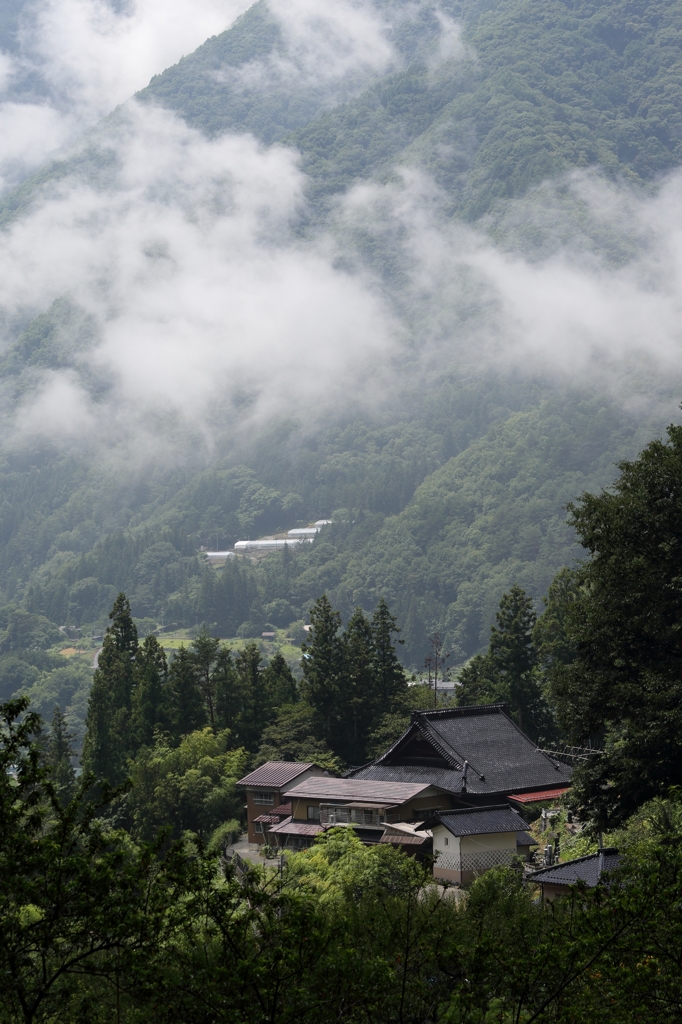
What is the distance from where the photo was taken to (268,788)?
2442 inches

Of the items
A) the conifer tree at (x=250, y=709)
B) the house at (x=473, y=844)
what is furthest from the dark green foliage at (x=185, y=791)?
the house at (x=473, y=844)

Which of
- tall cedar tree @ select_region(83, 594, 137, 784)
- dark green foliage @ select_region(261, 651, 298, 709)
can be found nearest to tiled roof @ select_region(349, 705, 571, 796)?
dark green foliage @ select_region(261, 651, 298, 709)

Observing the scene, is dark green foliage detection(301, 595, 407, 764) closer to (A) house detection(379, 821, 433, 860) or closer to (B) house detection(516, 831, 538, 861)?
(A) house detection(379, 821, 433, 860)

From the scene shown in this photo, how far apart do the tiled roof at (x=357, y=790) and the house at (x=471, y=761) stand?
1.56m

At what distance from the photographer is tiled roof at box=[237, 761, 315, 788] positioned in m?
62.2

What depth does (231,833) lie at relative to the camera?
206ft

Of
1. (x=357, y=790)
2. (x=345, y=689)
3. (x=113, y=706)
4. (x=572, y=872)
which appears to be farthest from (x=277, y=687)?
(x=572, y=872)

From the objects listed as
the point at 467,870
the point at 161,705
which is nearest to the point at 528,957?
the point at 467,870

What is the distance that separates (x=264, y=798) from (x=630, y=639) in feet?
108

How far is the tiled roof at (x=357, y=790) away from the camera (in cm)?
5584

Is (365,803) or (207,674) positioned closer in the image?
(365,803)

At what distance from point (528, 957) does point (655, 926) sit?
6.26 feet

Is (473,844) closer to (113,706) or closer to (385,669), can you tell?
(385,669)

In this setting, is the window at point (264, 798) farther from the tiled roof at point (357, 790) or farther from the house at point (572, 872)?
the house at point (572, 872)
